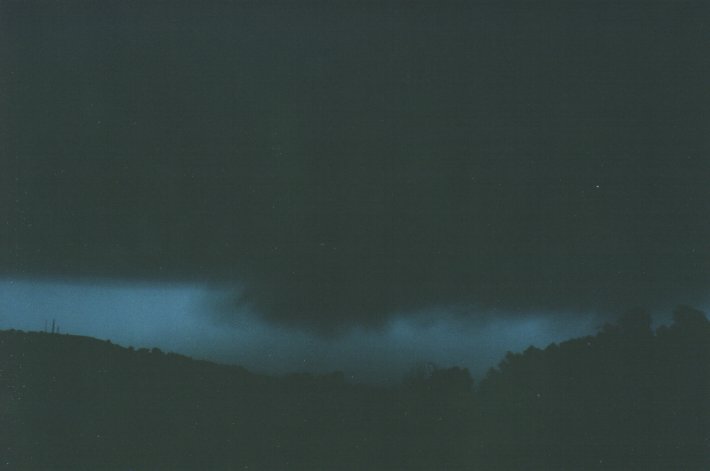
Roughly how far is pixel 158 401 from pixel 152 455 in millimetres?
226

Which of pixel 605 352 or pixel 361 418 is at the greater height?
pixel 605 352

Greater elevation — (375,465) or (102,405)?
(102,405)

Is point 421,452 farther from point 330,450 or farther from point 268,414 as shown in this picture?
point 268,414

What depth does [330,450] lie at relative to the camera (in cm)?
248

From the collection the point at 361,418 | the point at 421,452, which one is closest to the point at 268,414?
the point at 361,418

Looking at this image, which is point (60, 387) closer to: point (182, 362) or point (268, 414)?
point (182, 362)

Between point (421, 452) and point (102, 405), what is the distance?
54.6 inches

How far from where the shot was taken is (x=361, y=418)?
2.50 meters

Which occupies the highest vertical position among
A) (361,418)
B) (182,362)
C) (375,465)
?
(182,362)

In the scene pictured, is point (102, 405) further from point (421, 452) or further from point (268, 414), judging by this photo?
point (421, 452)

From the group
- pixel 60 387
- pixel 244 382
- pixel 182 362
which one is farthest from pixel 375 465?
pixel 60 387

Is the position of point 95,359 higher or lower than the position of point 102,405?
higher

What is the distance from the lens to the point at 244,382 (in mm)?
2510

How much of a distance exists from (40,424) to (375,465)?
1469 mm
